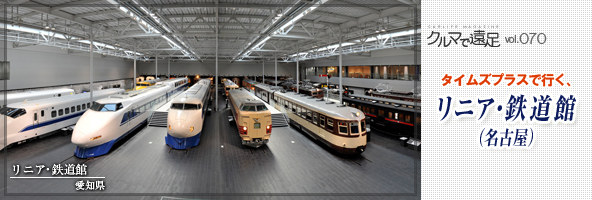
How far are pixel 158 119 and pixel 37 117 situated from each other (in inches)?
194

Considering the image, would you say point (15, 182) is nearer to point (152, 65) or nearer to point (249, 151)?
point (249, 151)

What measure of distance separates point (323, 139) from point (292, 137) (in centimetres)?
225

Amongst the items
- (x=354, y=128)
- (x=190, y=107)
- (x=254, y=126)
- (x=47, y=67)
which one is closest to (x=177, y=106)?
(x=190, y=107)

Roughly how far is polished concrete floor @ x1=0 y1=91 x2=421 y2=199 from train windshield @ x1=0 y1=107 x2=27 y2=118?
4.44ft

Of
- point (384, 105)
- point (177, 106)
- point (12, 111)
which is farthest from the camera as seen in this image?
point (384, 105)

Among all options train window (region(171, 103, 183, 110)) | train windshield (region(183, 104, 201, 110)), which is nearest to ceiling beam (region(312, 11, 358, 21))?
train windshield (region(183, 104, 201, 110))

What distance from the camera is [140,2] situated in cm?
900

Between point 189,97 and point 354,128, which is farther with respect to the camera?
point 189,97

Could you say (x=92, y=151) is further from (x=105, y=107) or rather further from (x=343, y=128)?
(x=343, y=128)

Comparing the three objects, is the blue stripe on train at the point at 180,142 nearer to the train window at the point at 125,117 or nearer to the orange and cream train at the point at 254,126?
the train window at the point at 125,117

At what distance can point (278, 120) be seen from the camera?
49.3 feet

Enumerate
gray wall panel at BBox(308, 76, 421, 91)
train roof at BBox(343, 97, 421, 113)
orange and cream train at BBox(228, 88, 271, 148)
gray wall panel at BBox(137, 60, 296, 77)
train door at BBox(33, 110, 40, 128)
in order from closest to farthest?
orange and cream train at BBox(228, 88, 271, 148), train door at BBox(33, 110, 40, 128), train roof at BBox(343, 97, 421, 113), gray wall panel at BBox(308, 76, 421, 91), gray wall panel at BBox(137, 60, 296, 77)

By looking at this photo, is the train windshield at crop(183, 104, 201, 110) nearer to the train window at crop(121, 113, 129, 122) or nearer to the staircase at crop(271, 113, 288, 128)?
the train window at crop(121, 113, 129, 122)

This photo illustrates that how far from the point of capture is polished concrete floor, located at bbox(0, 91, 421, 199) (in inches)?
250
